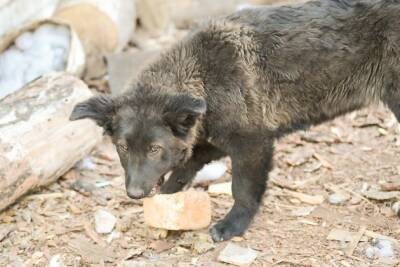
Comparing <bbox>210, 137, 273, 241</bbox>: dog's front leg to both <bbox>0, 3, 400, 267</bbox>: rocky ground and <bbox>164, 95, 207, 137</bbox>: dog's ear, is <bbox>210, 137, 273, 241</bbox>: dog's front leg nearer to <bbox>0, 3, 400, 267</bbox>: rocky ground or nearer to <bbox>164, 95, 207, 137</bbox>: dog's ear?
<bbox>0, 3, 400, 267</bbox>: rocky ground

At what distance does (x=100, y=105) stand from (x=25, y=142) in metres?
1.20

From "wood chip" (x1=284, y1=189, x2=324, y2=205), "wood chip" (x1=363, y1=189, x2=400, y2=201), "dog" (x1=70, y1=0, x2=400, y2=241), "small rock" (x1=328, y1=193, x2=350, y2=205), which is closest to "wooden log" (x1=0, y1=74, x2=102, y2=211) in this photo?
"dog" (x1=70, y1=0, x2=400, y2=241)

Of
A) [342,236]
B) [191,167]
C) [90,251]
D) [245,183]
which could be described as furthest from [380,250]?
[90,251]

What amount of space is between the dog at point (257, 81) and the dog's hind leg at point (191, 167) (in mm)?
193

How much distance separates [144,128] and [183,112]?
0.33 metres

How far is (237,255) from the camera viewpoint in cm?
553

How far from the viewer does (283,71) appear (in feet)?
19.1

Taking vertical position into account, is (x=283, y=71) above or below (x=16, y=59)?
above

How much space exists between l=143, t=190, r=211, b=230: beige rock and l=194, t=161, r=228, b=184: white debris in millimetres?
1015

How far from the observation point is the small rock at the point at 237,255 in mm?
5441

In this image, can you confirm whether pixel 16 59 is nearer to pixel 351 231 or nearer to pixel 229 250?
pixel 229 250

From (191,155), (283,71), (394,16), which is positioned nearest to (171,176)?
(191,155)

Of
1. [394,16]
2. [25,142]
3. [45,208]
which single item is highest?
[394,16]

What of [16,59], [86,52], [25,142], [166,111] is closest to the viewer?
[166,111]
